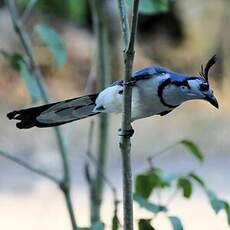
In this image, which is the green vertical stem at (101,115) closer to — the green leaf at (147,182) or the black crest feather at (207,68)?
the green leaf at (147,182)

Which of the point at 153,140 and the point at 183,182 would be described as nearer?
the point at 183,182

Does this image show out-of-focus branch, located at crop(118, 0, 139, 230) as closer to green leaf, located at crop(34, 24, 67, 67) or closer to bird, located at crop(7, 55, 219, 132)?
bird, located at crop(7, 55, 219, 132)

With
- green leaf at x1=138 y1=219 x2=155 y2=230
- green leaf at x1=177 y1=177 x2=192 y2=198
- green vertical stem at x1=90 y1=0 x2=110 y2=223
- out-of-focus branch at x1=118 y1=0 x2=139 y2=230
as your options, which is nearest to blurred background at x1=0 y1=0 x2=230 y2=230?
green vertical stem at x1=90 y1=0 x2=110 y2=223

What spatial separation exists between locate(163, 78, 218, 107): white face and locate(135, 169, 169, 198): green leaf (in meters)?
0.29

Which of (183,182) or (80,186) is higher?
(80,186)

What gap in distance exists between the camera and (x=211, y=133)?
3.58 meters

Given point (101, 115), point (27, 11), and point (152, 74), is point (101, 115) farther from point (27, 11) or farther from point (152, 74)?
point (152, 74)

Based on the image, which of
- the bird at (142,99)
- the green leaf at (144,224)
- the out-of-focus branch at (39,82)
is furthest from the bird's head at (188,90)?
the out-of-focus branch at (39,82)

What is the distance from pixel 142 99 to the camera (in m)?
0.59

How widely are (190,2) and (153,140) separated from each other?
1166mm

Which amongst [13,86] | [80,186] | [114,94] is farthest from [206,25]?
[114,94]

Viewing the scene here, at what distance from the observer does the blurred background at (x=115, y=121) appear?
265cm

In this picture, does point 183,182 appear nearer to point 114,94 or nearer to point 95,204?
point 95,204

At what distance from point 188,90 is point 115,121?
3.04 m
